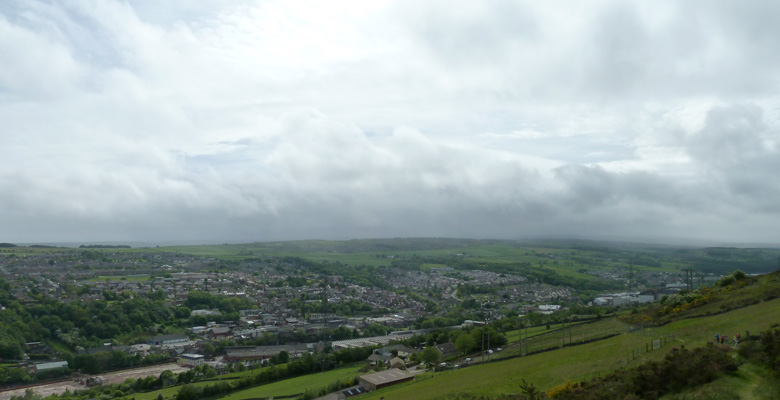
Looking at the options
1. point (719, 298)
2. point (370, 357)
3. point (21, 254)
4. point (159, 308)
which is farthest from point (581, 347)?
point (21, 254)

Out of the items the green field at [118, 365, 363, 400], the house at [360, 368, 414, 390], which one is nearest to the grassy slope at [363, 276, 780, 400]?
the house at [360, 368, 414, 390]

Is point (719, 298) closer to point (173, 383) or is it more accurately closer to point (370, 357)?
point (370, 357)

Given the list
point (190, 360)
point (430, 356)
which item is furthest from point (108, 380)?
point (430, 356)

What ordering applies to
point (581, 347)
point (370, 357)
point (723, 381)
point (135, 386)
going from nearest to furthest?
point (723, 381), point (581, 347), point (135, 386), point (370, 357)

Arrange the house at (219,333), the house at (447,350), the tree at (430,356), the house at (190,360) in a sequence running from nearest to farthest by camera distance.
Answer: the tree at (430,356) → the house at (447,350) → the house at (190,360) → the house at (219,333)

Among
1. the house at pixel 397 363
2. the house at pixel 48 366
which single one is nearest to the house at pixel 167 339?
the house at pixel 48 366

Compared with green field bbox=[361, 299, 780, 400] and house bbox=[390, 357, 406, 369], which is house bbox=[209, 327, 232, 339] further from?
green field bbox=[361, 299, 780, 400]

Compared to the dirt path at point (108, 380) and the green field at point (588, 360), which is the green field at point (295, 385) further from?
the dirt path at point (108, 380)
